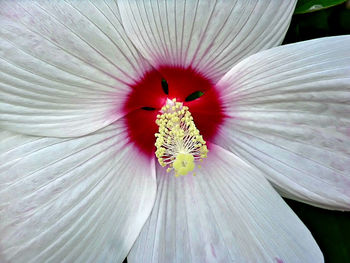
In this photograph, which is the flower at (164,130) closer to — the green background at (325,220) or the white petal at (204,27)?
the white petal at (204,27)

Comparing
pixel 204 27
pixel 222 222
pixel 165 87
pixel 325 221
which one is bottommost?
pixel 325 221

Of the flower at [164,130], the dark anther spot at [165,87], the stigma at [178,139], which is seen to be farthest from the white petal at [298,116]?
the dark anther spot at [165,87]

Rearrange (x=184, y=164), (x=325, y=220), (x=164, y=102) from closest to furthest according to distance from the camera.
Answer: (x=184, y=164) < (x=164, y=102) < (x=325, y=220)

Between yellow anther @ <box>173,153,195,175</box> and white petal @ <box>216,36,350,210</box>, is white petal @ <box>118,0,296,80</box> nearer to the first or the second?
white petal @ <box>216,36,350,210</box>

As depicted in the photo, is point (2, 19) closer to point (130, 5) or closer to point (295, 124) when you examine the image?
point (130, 5)

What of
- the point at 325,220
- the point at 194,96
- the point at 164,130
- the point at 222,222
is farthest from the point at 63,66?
the point at 325,220

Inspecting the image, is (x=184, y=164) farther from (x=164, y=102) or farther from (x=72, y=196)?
(x=72, y=196)
